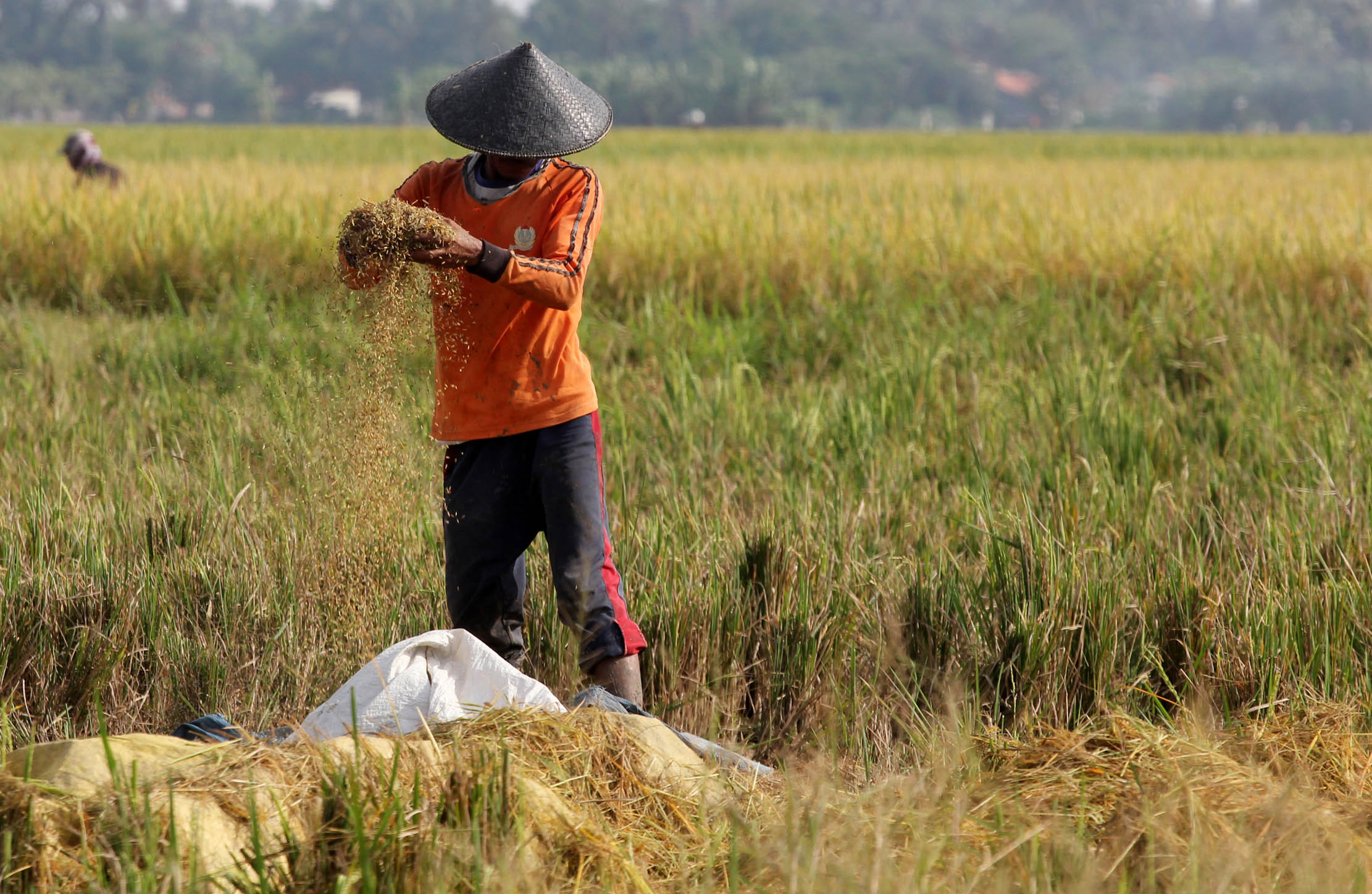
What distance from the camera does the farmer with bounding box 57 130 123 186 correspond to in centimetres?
793

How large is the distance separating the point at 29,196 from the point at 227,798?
6568mm

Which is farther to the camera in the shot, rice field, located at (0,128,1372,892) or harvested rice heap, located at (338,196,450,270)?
harvested rice heap, located at (338,196,450,270)

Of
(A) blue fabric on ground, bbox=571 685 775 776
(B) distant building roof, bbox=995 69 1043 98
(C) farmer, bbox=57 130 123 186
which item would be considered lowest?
(A) blue fabric on ground, bbox=571 685 775 776

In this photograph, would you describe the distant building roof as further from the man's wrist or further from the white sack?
the white sack

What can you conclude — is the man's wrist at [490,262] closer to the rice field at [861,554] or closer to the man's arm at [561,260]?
the man's arm at [561,260]

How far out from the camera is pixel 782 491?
10.6ft

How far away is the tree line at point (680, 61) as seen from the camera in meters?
86.7

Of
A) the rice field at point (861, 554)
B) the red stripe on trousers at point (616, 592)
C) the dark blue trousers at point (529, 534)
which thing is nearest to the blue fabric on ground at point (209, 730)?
the rice field at point (861, 554)

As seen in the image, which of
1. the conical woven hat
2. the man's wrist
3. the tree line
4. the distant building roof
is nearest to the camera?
the man's wrist

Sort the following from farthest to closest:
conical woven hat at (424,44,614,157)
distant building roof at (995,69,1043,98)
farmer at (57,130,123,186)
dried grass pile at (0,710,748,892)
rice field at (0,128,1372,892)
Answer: distant building roof at (995,69,1043,98) → farmer at (57,130,123,186) → conical woven hat at (424,44,614,157) → rice field at (0,128,1372,892) → dried grass pile at (0,710,748,892)

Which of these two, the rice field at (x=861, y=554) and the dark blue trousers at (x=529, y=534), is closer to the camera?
the rice field at (x=861, y=554)

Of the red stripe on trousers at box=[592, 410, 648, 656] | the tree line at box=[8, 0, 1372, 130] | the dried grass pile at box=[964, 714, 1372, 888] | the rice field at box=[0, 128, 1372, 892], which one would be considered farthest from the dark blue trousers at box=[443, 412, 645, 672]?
the tree line at box=[8, 0, 1372, 130]

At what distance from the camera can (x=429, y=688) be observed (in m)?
2.00

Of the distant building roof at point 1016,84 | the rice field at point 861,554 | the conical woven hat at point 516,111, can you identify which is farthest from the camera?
the distant building roof at point 1016,84
